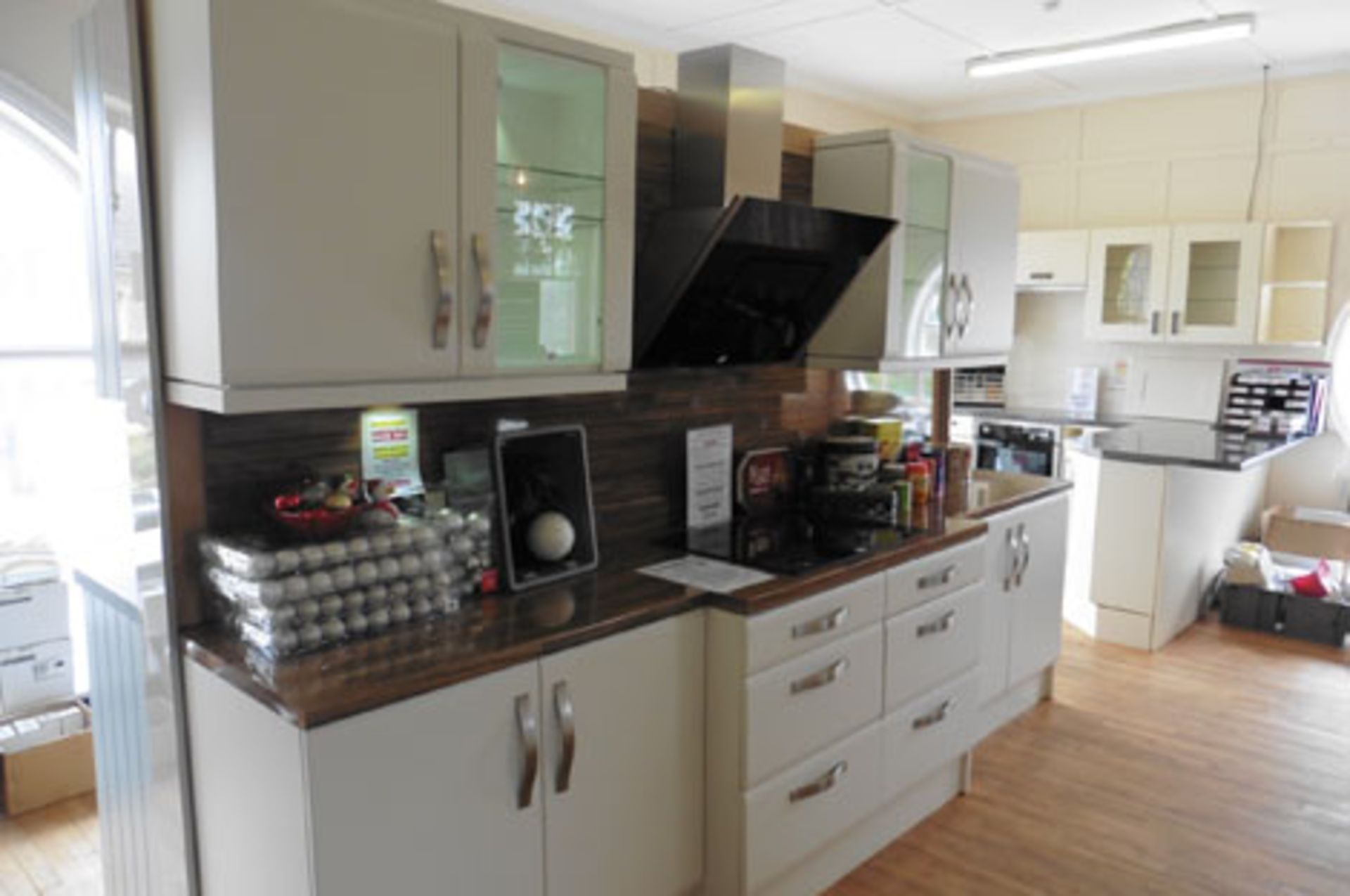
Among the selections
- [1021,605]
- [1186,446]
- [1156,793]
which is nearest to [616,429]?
[1021,605]

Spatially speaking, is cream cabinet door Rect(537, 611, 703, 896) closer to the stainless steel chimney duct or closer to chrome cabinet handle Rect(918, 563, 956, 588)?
chrome cabinet handle Rect(918, 563, 956, 588)

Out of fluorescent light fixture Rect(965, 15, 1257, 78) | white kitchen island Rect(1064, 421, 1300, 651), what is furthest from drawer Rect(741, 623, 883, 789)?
fluorescent light fixture Rect(965, 15, 1257, 78)

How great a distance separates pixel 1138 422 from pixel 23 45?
549cm

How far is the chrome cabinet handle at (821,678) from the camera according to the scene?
2.27 meters

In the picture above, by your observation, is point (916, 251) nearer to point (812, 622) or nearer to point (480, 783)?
point (812, 622)

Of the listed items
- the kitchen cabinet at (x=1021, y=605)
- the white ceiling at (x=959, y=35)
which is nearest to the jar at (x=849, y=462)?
the kitchen cabinet at (x=1021, y=605)

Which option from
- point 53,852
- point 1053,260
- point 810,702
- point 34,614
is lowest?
point 53,852

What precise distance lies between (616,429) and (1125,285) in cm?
422

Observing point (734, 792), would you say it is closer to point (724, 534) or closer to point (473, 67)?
point (724, 534)

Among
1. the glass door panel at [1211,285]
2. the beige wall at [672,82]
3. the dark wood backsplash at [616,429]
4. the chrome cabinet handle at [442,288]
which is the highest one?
the beige wall at [672,82]

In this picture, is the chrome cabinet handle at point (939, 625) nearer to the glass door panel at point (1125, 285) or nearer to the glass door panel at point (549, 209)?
the glass door panel at point (549, 209)

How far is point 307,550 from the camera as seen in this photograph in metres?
1.74

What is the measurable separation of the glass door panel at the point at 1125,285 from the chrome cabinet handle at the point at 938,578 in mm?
3484

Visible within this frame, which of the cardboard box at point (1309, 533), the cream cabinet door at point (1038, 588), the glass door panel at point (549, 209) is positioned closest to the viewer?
the glass door panel at point (549, 209)
